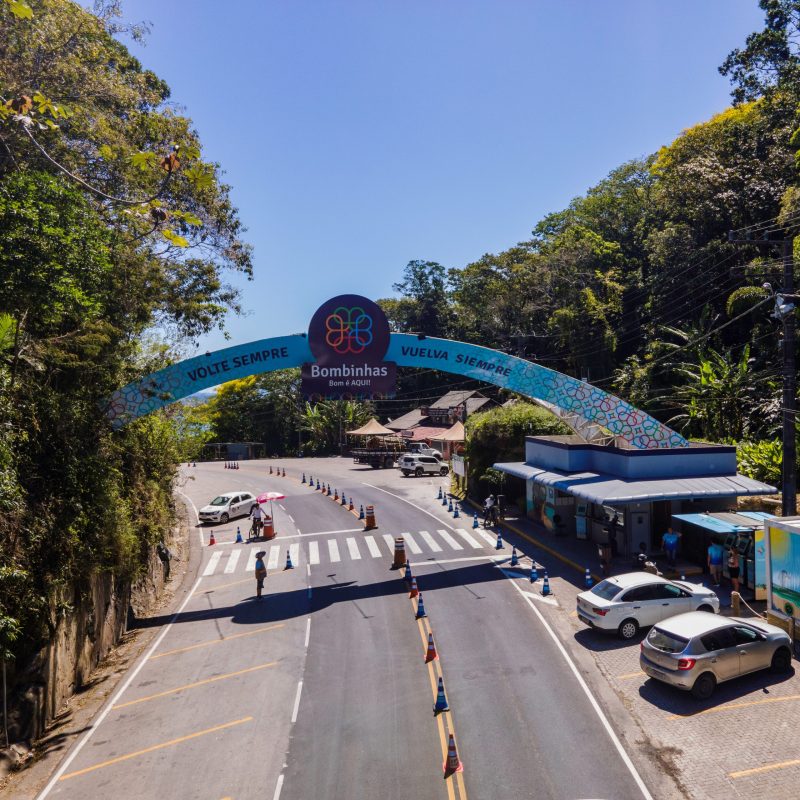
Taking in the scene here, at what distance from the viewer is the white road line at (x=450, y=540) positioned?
95.0ft

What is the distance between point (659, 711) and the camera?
44.1ft

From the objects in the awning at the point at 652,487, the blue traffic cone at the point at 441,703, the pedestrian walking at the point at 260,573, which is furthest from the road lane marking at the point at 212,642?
the awning at the point at 652,487

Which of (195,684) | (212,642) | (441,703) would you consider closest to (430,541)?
(212,642)

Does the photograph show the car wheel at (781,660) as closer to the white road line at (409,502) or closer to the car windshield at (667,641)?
the car windshield at (667,641)

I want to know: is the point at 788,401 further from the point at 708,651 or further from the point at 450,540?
the point at 450,540

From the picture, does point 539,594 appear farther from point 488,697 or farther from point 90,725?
point 90,725

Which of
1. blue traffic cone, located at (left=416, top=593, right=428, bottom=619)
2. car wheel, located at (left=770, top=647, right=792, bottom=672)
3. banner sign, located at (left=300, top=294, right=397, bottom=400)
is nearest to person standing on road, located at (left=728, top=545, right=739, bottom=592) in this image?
car wheel, located at (left=770, top=647, right=792, bottom=672)

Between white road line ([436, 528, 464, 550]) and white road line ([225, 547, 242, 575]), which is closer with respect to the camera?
white road line ([225, 547, 242, 575])

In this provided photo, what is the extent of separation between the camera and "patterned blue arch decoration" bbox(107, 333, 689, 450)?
22.0 m

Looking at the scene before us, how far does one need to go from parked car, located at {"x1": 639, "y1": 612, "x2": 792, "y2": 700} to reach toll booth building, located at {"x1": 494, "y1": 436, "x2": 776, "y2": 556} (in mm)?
8193

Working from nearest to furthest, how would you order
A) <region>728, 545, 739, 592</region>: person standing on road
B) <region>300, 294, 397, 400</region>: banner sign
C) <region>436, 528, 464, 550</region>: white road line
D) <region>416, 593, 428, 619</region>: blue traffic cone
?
<region>416, 593, 428, 619</region>: blue traffic cone
<region>728, 545, 739, 592</region>: person standing on road
<region>300, 294, 397, 400</region>: banner sign
<region>436, 528, 464, 550</region>: white road line

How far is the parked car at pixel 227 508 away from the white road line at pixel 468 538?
1273 cm

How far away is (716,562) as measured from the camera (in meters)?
21.3

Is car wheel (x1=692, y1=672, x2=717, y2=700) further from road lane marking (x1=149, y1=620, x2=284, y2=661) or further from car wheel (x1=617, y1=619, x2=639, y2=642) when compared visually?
road lane marking (x1=149, y1=620, x2=284, y2=661)
